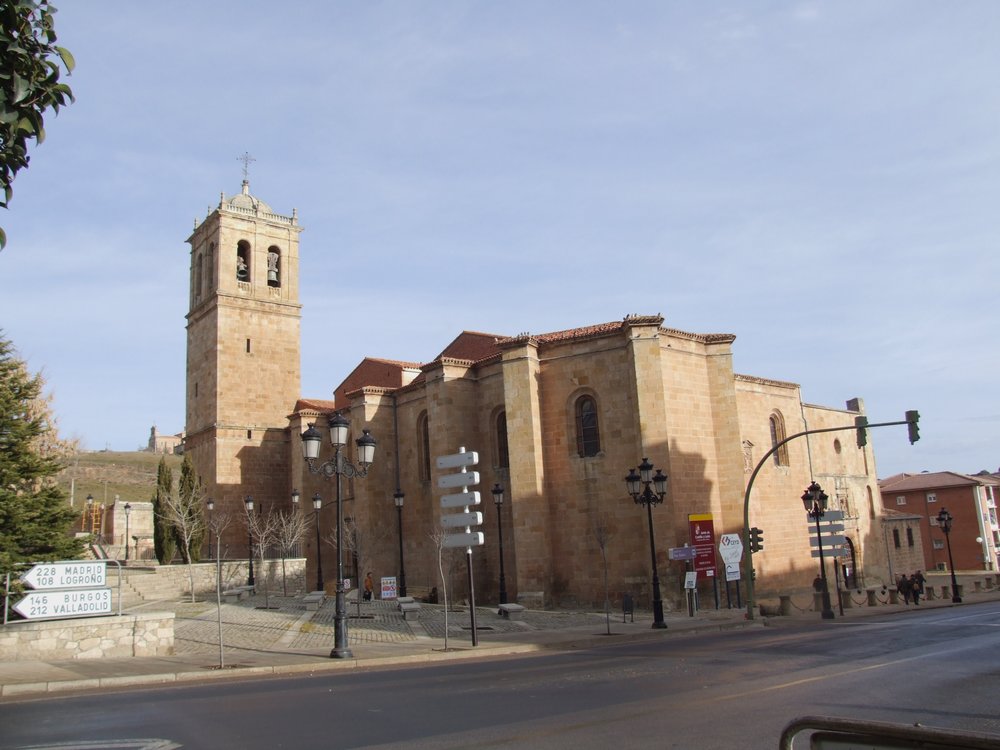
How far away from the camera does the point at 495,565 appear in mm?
32000

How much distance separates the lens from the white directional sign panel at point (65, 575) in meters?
16.4

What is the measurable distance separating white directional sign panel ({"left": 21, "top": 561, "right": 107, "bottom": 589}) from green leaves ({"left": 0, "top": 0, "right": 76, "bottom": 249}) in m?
14.0

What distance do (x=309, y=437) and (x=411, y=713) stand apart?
9.00 m

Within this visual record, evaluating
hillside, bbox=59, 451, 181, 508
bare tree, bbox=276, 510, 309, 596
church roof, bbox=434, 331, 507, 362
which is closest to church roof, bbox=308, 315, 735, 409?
church roof, bbox=434, 331, 507, 362

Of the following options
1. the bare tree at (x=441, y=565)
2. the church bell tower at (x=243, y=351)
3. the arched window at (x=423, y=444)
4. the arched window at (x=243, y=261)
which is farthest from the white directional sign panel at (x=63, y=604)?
the arched window at (x=243, y=261)

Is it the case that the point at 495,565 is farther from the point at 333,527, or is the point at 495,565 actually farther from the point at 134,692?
the point at 134,692

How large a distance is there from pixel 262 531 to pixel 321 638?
2226 cm

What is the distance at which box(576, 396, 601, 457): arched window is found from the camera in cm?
3088

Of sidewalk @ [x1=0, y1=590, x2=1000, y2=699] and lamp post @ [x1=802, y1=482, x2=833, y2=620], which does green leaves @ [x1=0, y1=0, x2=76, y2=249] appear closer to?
sidewalk @ [x1=0, y1=590, x2=1000, y2=699]

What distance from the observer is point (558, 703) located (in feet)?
32.6

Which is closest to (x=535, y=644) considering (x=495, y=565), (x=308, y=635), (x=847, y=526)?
(x=308, y=635)

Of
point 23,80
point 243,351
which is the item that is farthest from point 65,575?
point 243,351

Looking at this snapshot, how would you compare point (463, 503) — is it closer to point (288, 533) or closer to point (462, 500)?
point (462, 500)

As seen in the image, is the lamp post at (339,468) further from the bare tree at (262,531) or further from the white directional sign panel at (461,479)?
the bare tree at (262,531)
